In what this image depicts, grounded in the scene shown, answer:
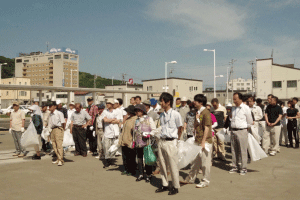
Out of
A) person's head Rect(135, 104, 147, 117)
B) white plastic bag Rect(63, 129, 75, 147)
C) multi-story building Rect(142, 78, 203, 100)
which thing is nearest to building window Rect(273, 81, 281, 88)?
multi-story building Rect(142, 78, 203, 100)

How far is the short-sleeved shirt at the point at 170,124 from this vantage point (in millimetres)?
5488

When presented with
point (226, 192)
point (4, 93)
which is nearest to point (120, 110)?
point (226, 192)

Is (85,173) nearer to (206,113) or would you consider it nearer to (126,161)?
(126,161)

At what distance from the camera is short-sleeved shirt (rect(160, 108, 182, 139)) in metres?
5.49

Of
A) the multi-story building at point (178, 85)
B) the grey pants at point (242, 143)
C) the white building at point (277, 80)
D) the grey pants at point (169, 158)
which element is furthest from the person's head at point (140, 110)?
the multi-story building at point (178, 85)

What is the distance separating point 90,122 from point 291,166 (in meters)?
6.49

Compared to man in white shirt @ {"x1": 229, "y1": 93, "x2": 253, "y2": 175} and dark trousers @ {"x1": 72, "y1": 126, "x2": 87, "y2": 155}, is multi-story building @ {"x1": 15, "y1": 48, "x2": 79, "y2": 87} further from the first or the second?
man in white shirt @ {"x1": 229, "y1": 93, "x2": 253, "y2": 175}

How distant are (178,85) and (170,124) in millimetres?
69395

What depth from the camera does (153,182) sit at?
6.39 metres

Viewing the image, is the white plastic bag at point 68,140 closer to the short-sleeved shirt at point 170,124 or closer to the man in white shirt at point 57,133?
the man in white shirt at point 57,133

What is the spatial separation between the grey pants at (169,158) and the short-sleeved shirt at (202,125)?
2.71 ft

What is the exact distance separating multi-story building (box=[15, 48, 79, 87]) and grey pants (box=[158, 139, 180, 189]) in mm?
123238

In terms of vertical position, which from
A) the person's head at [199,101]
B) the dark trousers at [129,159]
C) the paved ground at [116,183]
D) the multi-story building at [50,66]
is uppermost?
the multi-story building at [50,66]

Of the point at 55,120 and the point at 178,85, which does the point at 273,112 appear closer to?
the point at 55,120
